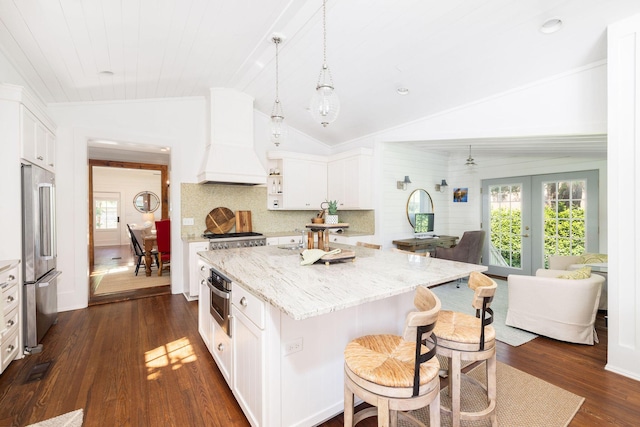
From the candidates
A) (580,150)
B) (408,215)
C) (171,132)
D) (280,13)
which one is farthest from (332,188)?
(580,150)

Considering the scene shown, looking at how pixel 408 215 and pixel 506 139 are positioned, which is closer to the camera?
pixel 506 139

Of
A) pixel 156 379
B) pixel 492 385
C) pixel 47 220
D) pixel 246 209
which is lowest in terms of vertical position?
pixel 156 379

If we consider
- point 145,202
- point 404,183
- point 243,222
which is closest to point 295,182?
point 243,222

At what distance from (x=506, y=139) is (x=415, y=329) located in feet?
11.0

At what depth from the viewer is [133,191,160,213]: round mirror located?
10385 mm

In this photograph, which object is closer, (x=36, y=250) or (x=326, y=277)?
(x=326, y=277)

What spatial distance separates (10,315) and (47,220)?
97 centimetres

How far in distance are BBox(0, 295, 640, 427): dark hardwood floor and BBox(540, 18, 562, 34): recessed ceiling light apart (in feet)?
9.36

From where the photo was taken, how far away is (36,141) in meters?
2.87

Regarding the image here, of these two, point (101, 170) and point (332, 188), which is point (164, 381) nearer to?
point (332, 188)

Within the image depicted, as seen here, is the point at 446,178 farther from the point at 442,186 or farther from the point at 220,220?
the point at 220,220

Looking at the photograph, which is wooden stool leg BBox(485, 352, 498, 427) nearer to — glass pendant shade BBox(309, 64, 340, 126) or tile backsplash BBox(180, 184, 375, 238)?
glass pendant shade BBox(309, 64, 340, 126)

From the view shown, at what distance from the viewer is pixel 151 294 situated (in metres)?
4.45

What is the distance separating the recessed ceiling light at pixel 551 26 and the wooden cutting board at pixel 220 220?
4.57 meters
